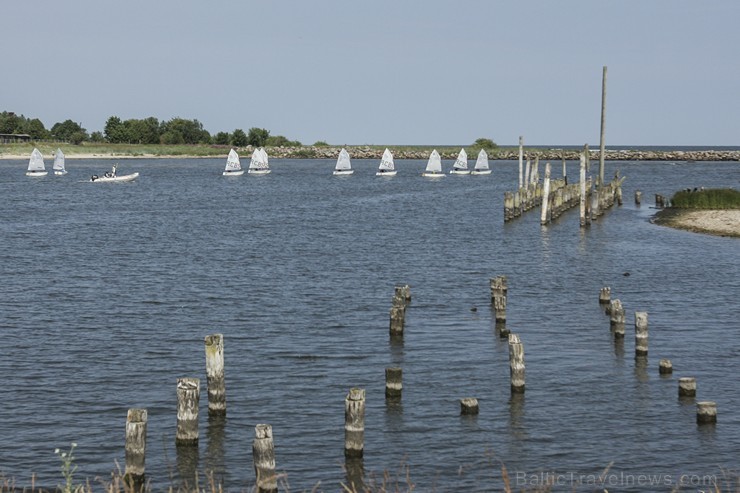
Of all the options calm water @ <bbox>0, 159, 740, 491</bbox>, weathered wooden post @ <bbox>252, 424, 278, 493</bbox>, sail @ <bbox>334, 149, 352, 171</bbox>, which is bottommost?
calm water @ <bbox>0, 159, 740, 491</bbox>

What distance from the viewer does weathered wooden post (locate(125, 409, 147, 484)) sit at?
1995 cm

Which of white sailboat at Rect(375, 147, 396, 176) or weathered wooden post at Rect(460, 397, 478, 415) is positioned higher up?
white sailboat at Rect(375, 147, 396, 176)

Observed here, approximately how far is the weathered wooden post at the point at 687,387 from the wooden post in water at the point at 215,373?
36.1 ft

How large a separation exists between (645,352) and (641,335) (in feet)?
1.90

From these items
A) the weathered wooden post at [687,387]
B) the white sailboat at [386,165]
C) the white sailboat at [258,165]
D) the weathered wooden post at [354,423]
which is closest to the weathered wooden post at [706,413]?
the weathered wooden post at [687,387]

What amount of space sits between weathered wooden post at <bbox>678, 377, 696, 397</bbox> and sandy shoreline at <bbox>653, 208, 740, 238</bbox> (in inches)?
1375

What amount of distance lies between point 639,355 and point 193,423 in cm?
1353

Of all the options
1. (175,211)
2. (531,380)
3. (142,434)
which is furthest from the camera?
(175,211)

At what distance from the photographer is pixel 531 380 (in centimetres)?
2814

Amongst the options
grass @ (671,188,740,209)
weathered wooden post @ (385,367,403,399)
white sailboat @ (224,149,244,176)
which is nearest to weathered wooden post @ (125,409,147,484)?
weathered wooden post @ (385,367,403,399)

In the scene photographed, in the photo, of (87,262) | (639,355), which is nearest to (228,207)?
(87,262)

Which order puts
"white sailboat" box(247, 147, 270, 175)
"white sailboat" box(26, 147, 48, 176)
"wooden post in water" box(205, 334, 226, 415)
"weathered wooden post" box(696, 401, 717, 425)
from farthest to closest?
1. "white sailboat" box(247, 147, 270, 175)
2. "white sailboat" box(26, 147, 48, 176)
3. "weathered wooden post" box(696, 401, 717, 425)
4. "wooden post in water" box(205, 334, 226, 415)

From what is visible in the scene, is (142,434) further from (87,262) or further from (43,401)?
(87,262)

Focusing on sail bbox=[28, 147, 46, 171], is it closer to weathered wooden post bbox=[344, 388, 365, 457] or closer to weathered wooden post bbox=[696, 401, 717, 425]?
weathered wooden post bbox=[344, 388, 365, 457]
